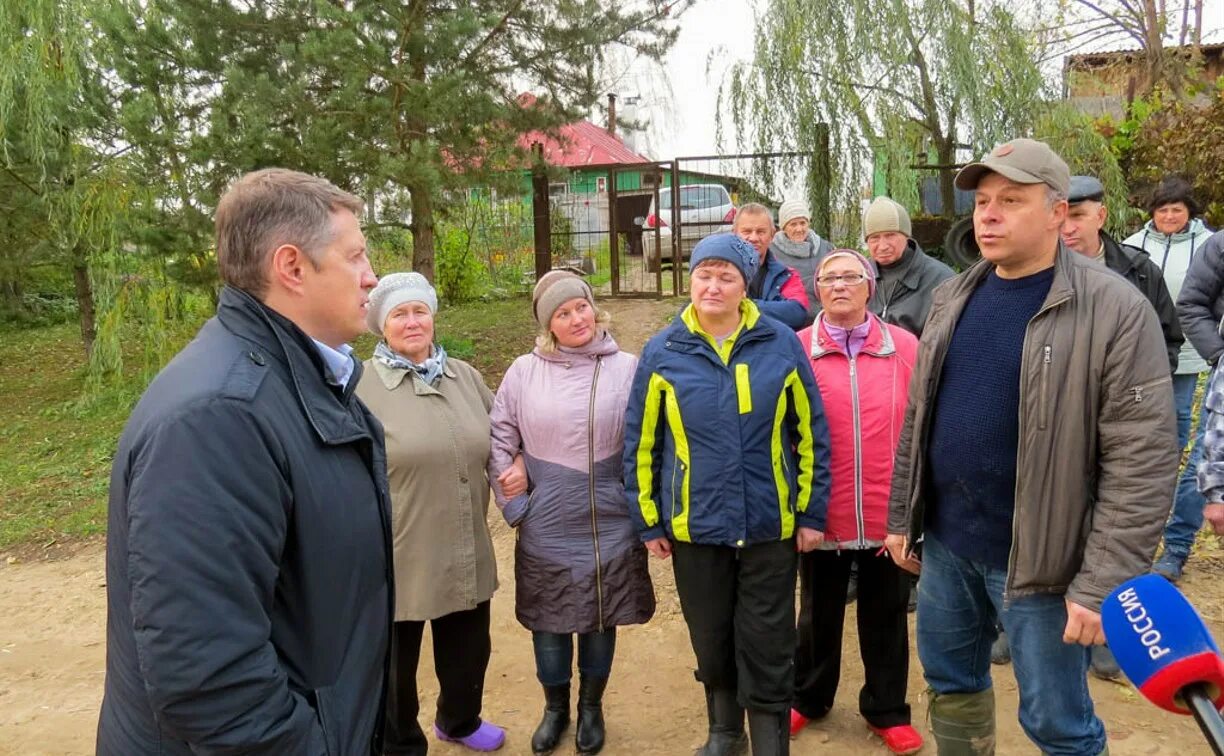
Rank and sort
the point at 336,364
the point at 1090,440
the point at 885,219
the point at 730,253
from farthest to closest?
1. the point at 885,219
2. the point at 730,253
3. the point at 1090,440
4. the point at 336,364

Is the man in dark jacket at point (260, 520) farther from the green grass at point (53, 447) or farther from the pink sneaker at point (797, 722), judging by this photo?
the green grass at point (53, 447)

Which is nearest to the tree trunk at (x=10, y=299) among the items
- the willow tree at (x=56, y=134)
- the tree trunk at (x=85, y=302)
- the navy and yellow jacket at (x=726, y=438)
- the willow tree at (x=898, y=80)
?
the tree trunk at (x=85, y=302)

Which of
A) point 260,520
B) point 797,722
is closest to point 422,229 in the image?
point 797,722

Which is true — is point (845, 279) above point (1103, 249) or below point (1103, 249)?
below

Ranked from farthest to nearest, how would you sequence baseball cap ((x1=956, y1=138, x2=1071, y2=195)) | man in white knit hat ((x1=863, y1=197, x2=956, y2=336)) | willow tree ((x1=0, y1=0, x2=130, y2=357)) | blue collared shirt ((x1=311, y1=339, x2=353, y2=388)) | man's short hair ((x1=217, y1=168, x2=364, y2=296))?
willow tree ((x1=0, y1=0, x2=130, y2=357)) → man in white knit hat ((x1=863, y1=197, x2=956, y2=336)) → baseball cap ((x1=956, y1=138, x2=1071, y2=195)) → blue collared shirt ((x1=311, y1=339, x2=353, y2=388)) → man's short hair ((x1=217, y1=168, x2=364, y2=296))

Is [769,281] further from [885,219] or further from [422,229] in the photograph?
[422,229]

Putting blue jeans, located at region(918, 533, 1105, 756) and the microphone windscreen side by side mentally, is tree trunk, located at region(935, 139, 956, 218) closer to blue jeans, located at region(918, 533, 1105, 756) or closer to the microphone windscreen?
blue jeans, located at region(918, 533, 1105, 756)

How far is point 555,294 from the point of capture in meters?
3.24

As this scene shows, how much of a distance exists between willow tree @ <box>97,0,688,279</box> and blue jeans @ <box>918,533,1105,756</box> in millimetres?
6113

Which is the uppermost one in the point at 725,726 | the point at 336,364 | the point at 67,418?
the point at 336,364

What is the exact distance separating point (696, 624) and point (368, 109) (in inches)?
241

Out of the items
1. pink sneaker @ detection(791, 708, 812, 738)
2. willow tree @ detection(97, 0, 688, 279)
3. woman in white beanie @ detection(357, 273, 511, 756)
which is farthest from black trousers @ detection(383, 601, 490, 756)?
willow tree @ detection(97, 0, 688, 279)

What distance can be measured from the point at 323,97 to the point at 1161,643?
8188mm

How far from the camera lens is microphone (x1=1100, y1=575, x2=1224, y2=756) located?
1317mm
